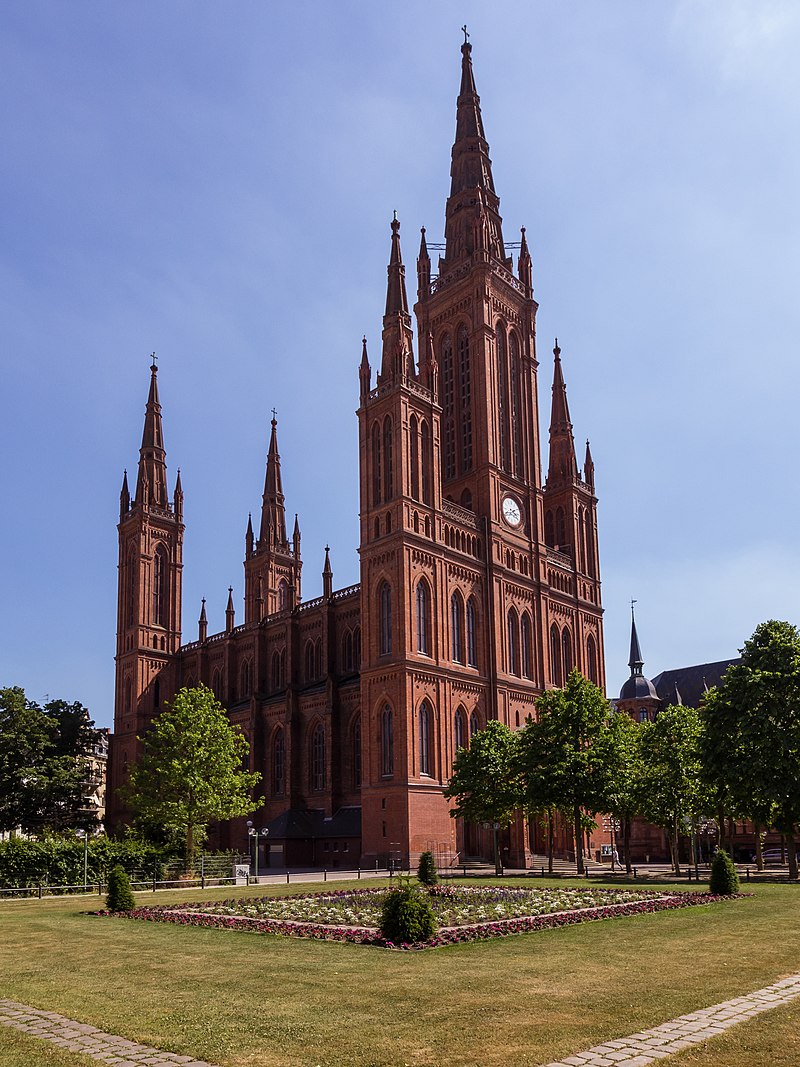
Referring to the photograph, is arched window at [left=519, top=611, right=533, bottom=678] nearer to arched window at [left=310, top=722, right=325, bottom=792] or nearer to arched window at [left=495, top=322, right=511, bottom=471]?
arched window at [left=495, top=322, right=511, bottom=471]

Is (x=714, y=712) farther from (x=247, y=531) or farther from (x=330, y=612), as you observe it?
(x=247, y=531)

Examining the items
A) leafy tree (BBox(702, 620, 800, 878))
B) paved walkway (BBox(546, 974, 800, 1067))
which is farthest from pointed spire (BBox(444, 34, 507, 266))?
paved walkway (BBox(546, 974, 800, 1067))

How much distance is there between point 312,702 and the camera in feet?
273

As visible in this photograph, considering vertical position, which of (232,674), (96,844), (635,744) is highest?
(232,674)

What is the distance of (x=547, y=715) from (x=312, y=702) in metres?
32.6

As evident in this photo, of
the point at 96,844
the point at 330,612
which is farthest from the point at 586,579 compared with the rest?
the point at 96,844

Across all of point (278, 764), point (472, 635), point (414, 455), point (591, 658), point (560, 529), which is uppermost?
point (414, 455)

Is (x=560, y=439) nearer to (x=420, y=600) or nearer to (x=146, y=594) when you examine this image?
(x=420, y=600)

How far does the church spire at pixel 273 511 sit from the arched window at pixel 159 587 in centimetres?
1202

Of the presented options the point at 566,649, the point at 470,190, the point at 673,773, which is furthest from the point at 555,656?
the point at 470,190

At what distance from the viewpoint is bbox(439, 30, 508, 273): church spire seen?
85.6m

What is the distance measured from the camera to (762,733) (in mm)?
44844

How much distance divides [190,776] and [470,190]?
186ft

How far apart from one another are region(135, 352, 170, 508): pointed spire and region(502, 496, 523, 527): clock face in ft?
138
